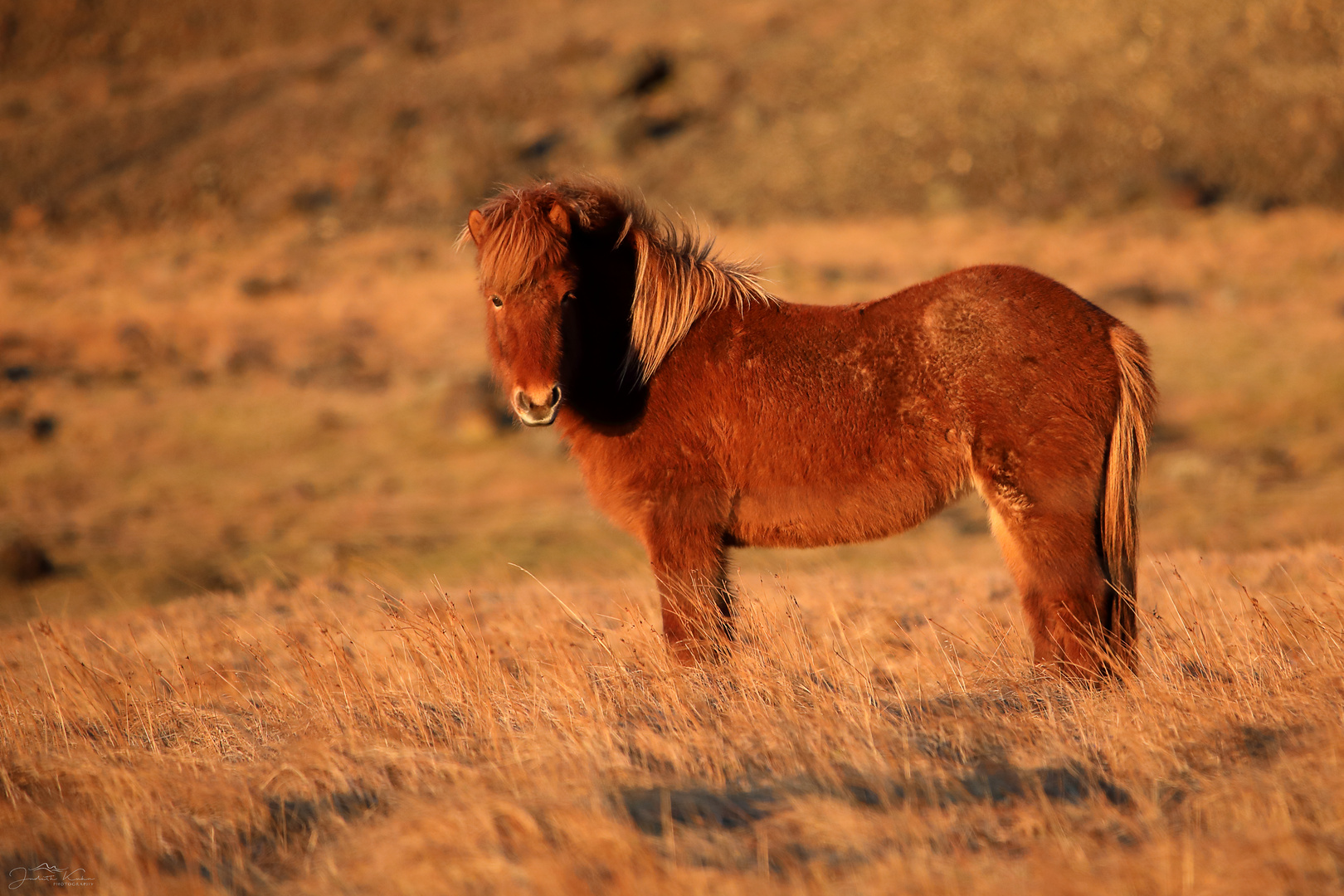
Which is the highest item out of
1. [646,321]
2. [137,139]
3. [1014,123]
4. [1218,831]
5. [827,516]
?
[137,139]

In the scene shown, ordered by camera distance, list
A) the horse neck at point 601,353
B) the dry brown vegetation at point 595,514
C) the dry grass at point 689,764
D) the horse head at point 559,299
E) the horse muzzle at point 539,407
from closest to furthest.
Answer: the dry grass at point 689,764, the dry brown vegetation at point 595,514, the horse muzzle at point 539,407, the horse head at point 559,299, the horse neck at point 601,353

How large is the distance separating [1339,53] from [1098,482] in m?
37.5

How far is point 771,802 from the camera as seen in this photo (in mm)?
3240

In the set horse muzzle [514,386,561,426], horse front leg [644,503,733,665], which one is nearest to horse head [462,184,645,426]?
horse muzzle [514,386,561,426]

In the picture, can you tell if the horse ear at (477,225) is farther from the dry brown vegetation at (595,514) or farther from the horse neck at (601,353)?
the dry brown vegetation at (595,514)

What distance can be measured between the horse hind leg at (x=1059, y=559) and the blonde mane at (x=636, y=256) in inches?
65.3

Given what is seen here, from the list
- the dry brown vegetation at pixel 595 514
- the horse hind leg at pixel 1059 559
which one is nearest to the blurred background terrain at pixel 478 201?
the dry brown vegetation at pixel 595 514

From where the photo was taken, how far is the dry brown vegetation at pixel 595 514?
3.12m

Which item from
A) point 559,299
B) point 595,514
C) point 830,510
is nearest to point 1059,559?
point 830,510

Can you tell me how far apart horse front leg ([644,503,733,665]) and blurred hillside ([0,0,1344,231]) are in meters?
28.9

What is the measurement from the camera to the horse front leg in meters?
4.74

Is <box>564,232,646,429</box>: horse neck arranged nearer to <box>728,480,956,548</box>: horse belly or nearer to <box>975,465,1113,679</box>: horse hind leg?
<box>728,480,956,548</box>: horse belly

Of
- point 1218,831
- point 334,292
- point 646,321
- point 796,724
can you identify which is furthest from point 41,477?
point 1218,831

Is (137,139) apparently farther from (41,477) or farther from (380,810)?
(380,810)
